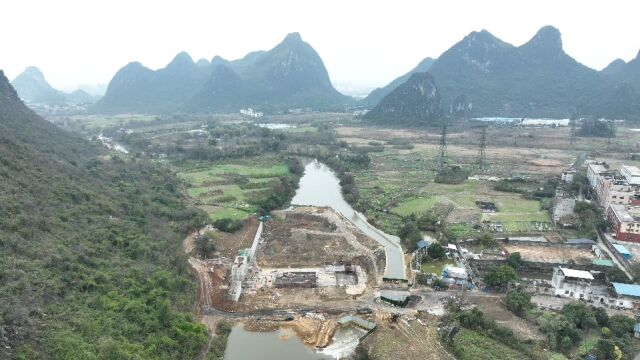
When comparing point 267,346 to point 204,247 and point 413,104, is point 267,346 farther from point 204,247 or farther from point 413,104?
point 413,104

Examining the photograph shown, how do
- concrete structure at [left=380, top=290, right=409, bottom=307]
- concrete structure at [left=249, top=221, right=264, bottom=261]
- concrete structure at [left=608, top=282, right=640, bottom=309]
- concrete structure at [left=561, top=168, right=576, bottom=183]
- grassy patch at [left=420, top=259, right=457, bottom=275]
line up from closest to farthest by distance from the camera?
concrete structure at [left=608, top=282, right=640, bottom=309] → concrete structure at [left=380, top=290, right=409, bottom=307] → grassy patch at [left=420, top=259, right=457, bottom=275] → concrete structure at [left=249, top=221, right=264, bottom=261] → concrete structure at [left=561, top=168, right=576, bottom=183]

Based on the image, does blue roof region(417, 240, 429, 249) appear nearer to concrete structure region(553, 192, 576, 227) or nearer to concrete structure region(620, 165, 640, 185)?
concrete structure region(553, 192, 576, 227)

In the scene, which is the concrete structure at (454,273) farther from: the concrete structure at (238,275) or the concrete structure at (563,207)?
the concrete structure at (563,207)

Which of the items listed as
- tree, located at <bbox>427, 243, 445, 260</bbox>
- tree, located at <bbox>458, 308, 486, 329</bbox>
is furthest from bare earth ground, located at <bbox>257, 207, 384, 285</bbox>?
tree, located at <bbox>458, 308, 486, 329</bbox>

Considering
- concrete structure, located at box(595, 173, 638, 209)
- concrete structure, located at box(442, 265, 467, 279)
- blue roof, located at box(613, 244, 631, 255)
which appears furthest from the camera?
concrete structure, located at box(595, 173, 638, 209)

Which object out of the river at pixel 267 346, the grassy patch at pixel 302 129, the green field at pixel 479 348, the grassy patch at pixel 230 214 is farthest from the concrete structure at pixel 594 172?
the grassy patch at pixel 302 129
